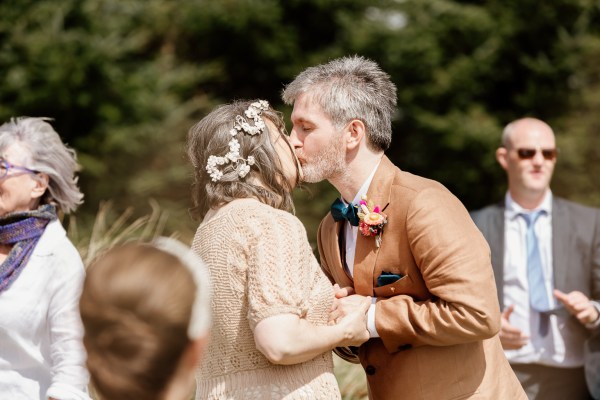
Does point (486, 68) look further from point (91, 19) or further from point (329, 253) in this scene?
point (329, 253)

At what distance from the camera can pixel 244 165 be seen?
3.10 m

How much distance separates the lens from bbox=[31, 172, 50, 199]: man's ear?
4.05m

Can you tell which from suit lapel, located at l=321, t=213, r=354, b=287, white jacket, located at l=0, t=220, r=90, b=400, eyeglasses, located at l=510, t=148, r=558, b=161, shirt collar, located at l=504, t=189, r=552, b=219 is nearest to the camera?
suit lapel, located at l=321, t=213, r=354, b=287

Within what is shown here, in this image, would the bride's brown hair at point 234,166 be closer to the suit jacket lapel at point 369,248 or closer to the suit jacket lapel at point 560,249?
the suit jacket lapel at point 369,248

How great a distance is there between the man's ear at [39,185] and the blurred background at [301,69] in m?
8.13

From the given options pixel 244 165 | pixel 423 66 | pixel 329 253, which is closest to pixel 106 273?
pixel 244 165

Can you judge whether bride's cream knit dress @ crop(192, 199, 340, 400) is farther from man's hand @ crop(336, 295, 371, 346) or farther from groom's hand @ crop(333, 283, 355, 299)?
groom's hand @ crop(333, 283, 355, 299)

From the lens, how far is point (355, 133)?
3.45 metres

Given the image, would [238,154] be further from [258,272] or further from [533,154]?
[533,154]

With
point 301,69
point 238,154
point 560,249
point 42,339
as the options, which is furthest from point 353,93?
point 301,69

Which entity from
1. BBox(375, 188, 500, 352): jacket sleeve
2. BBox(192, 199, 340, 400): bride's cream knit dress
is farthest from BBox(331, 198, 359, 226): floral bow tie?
BBox(192, 199, 340, 400): bride's cream knit dress

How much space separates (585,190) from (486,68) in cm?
260

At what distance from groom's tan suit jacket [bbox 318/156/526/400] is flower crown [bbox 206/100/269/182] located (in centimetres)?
59

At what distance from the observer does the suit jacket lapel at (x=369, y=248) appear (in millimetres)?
3342
